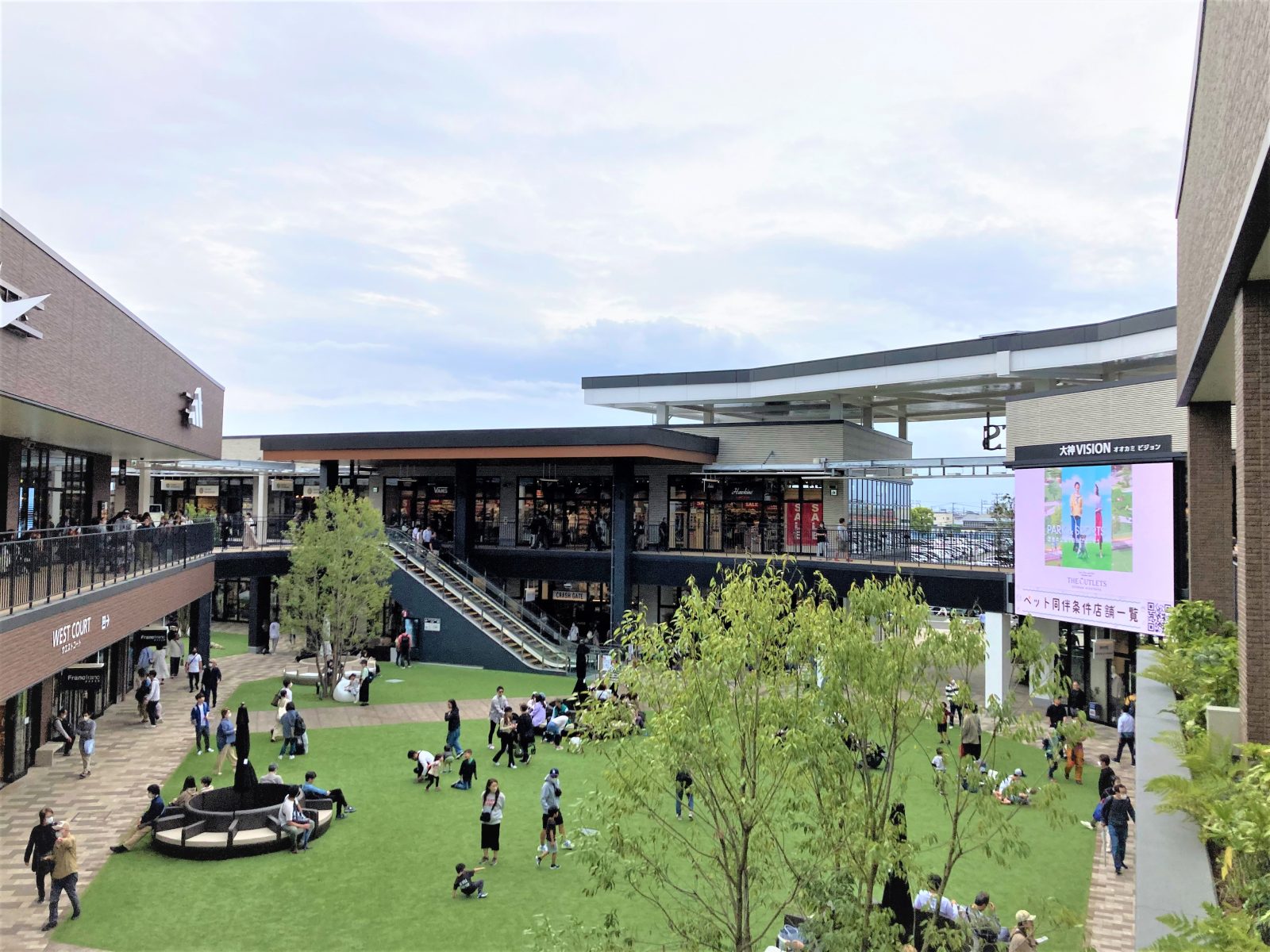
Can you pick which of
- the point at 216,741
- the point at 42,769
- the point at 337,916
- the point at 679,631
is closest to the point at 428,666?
the point at 216,741

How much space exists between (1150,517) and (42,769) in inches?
1060

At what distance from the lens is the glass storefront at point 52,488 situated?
72.2ft

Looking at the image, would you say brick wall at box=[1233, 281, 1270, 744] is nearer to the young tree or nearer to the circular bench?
the circular bench

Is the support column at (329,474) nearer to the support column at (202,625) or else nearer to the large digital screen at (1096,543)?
the support column at (202,625)

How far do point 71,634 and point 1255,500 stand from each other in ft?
58.3

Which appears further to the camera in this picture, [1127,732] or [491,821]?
[1127,732]

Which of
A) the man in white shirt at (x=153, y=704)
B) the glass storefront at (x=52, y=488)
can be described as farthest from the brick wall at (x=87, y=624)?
the glass storefront at (x=52, y=488)

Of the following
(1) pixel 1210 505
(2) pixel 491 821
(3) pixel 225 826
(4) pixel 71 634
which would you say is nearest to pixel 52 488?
(4) pixel 71 634

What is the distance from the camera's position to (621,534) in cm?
3578

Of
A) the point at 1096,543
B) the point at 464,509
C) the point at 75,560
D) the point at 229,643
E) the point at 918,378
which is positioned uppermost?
the point at 918,378

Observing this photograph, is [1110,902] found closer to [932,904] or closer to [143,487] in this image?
[932,904]

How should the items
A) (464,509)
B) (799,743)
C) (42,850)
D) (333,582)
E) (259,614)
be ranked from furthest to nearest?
(464,509), (259,614), (333,582), (42,850), (799,743)

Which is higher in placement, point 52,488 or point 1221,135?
point 1221,135

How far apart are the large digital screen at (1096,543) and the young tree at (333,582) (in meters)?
20.0
